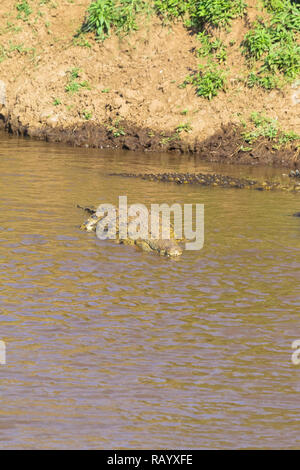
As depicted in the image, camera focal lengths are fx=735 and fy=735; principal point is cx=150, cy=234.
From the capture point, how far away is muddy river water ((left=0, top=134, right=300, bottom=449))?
17.3 ft

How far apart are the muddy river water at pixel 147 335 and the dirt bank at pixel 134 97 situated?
6872mm

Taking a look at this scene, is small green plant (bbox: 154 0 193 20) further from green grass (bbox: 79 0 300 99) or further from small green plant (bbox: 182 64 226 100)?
small green plant (bbox: 182 64 226 100)

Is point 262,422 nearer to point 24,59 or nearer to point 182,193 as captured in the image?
point 182,193

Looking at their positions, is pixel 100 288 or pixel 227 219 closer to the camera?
pixel 100 288

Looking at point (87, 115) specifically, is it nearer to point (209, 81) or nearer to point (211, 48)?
point (209, 81)

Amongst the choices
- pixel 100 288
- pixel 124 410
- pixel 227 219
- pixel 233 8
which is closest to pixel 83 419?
pixel 124 410

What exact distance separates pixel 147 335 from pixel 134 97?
47.5ft

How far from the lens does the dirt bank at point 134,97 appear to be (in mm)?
19375

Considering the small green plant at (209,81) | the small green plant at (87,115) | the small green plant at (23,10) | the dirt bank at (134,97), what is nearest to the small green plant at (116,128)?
the dirt bank at (134,97)

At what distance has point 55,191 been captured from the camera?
14.2 meters

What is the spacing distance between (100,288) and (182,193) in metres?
6.43

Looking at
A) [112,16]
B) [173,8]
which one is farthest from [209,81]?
[112,16]

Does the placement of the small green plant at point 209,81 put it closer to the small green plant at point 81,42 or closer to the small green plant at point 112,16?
the small green plant at point 112,16

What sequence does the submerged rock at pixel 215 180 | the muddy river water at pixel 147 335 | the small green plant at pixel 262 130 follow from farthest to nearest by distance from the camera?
1. the small green plant at pixel 262 130
2. the submerged rock at pixel 215 180
3. the muddy river water at pixel 147 335
